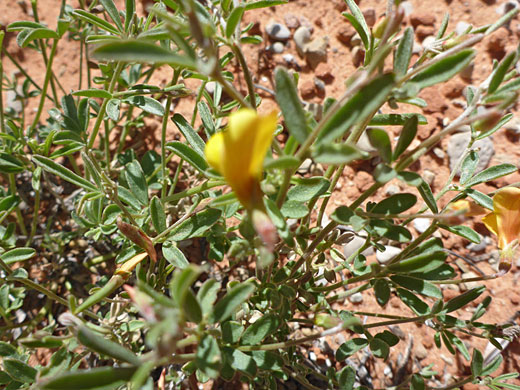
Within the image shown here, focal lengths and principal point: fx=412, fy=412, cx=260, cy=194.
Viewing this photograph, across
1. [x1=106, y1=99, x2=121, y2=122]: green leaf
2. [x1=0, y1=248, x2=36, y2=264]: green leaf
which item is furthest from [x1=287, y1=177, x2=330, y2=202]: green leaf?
[x1=0, y1=248, x2=36, y2=264]: green leaf

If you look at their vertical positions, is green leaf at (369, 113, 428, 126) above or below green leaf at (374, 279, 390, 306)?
above

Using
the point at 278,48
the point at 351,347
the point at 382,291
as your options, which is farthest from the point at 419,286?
the point at 278,48

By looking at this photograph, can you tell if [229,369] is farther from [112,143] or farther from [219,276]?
[112,143]

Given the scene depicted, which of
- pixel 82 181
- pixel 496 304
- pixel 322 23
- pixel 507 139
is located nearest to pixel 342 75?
pixel 322 23

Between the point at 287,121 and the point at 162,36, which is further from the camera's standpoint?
the point at 162,36

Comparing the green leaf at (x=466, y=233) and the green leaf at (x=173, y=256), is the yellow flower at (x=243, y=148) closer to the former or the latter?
the green leaf at (x=173, y=256)

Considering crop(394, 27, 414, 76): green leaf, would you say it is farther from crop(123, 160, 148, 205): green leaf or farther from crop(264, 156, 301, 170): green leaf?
crop(123, 160, 148, 205): green leaf

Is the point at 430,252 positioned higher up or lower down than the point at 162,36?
lower down
